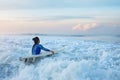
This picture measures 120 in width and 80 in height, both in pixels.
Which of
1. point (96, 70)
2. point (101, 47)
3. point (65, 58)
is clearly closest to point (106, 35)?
point (101, 47)

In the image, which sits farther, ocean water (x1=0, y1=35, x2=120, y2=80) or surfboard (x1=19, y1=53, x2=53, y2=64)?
surfboard (x1=19, y1=53, x2=53, y2=64)

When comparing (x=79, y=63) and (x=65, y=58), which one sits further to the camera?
(x=65, y=58)

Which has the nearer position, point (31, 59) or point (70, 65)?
point (70, 65)

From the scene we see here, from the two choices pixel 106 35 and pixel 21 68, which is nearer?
pixel 21 68

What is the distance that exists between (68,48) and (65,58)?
1.26 m

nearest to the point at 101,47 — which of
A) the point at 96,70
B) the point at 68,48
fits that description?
the point at 68,48

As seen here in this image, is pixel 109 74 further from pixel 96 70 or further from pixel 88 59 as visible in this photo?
pixel 88 59

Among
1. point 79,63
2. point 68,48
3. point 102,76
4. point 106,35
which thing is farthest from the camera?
point 106,35

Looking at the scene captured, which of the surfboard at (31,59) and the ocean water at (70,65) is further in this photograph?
the surfboard at (31,59)

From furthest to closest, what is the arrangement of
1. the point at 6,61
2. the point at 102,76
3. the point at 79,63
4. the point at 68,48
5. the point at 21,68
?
the point at 68,48 < the point at 6,61 < the point at 21,68 < the point at 79,63 < the point at 102,76

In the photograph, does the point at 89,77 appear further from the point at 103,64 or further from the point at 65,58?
the point at 65,58

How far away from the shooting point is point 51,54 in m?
7.12

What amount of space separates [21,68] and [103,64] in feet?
5.48

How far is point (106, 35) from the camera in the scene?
10117mm
